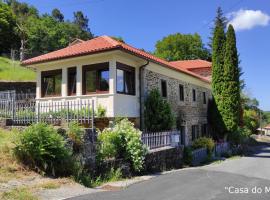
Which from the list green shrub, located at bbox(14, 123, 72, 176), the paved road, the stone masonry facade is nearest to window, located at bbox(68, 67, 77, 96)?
the stone masonry facade

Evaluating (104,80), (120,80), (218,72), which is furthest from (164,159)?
(218,72)

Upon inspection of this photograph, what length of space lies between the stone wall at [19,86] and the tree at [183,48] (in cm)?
4022

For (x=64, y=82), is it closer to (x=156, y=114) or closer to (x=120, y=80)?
(x=120, y=80)

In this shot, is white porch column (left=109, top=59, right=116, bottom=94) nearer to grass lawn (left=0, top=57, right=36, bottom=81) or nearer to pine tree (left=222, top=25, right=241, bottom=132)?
pine tree (left=222, top=25, right=241, bottom=132)

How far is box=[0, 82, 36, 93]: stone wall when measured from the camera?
27.1 meters

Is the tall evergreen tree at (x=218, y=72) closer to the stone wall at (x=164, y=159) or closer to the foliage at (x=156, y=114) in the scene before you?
the foliage at (x=156, y=114)

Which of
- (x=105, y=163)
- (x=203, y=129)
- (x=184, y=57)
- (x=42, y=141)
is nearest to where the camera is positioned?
(x=42, y=141)

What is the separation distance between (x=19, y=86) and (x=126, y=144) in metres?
17.8

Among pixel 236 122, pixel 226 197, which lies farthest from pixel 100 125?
pixel 236 122

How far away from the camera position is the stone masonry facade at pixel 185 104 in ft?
65.2

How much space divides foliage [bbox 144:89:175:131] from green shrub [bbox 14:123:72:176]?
28.3 ft

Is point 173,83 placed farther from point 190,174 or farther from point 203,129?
point 190,174

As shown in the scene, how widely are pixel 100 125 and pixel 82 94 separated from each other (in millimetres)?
→ 1986

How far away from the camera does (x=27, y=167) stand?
378 inches
